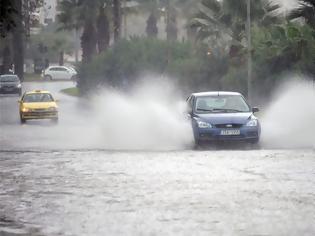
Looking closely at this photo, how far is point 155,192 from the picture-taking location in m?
14.2

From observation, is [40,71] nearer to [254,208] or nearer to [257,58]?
[257,58]

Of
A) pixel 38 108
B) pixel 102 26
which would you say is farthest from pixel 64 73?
pixel 38 108

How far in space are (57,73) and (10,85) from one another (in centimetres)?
3561

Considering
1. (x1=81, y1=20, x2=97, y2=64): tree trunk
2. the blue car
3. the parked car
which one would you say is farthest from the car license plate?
(x1=81, y1=20, x2=97, y2=64): tree trunk

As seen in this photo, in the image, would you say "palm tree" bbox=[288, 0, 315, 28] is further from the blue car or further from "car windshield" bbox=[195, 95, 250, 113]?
the blue car

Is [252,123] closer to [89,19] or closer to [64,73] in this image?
[89,19]

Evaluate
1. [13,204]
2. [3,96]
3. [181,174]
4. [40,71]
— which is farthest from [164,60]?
[40,71]

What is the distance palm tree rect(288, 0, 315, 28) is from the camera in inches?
1377

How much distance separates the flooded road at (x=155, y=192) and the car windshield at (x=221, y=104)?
1.89 meters

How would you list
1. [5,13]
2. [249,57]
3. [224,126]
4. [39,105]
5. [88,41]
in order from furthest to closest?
[88,41] < [39,105] < [249,57] < [5,13] < [224,126]

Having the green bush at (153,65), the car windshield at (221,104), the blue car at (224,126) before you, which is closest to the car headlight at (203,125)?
the blue car at (224,126)

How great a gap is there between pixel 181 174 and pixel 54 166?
11.4 feet

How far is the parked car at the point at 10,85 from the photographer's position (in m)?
69.9

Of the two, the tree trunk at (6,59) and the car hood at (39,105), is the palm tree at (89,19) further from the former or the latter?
the car hood at (39,105)
